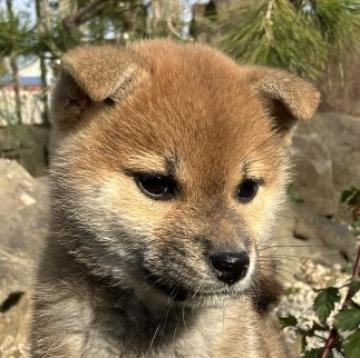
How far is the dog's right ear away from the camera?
1.95 metres

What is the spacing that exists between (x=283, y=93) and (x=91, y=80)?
665mm

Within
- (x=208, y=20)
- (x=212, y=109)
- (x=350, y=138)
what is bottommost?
(x=350, y=138)

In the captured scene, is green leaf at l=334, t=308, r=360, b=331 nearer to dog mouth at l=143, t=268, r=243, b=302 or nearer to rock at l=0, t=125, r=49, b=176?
dog mouth at l=143, t=268, r=243, b=302

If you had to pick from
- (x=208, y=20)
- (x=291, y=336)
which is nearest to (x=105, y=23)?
(x=208, y=20)

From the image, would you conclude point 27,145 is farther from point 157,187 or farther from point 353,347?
point 353,347

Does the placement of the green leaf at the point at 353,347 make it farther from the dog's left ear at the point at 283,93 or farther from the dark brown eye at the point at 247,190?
the dog's left ear at the point at 283,93

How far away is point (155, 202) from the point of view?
6.53 feet

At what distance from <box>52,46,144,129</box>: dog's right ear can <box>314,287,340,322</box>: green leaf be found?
963mm

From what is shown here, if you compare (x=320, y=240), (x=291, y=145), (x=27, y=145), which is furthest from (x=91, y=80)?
(x=27, y=145)

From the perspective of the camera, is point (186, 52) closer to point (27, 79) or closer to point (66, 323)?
point (66, 323)

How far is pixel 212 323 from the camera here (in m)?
2.17

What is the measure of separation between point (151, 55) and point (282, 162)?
1.86 feet

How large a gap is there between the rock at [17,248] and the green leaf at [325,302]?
167 cm

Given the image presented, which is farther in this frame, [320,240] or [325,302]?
[320,240]
